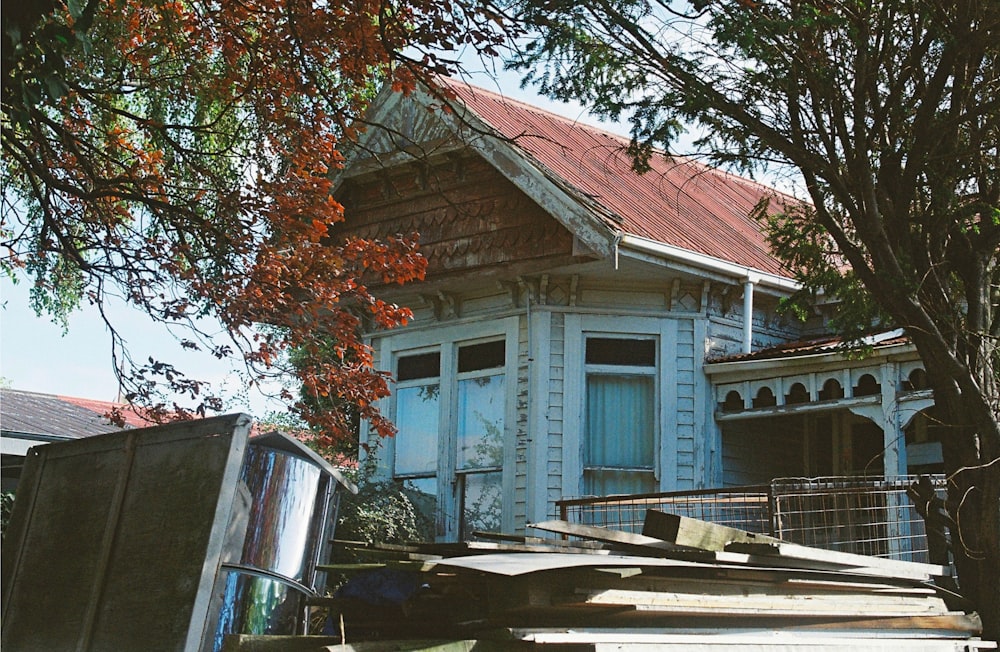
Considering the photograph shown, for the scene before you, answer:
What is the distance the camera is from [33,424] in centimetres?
1969

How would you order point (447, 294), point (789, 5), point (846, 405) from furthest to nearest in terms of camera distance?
point (447, 294), point (846, 405), point (789, 5)

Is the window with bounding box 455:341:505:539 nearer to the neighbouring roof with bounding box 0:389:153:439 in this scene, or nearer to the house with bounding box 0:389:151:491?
the house with bounding box 0:389:151:491

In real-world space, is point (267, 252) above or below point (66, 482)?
above

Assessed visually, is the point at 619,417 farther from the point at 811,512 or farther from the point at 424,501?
the point at 811,512

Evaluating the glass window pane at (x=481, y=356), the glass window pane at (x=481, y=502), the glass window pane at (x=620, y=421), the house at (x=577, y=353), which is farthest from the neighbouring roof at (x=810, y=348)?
the glass window pane at (x=481, y=502)

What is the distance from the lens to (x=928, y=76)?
8.75 metres

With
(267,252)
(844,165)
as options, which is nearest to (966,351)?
Answer: (844,165)

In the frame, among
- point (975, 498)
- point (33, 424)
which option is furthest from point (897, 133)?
point (33, 424)

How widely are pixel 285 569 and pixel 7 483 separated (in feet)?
49.1

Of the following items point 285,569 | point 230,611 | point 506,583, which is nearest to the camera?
point 506,583

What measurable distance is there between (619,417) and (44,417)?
11.8 metres

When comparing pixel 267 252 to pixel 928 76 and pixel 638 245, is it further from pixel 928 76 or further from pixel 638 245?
pixel 928 76

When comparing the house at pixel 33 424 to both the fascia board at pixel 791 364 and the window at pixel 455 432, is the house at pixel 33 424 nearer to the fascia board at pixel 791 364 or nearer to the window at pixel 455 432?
the window at pixel 455 432

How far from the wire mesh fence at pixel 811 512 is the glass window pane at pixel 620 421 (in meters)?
1.05
